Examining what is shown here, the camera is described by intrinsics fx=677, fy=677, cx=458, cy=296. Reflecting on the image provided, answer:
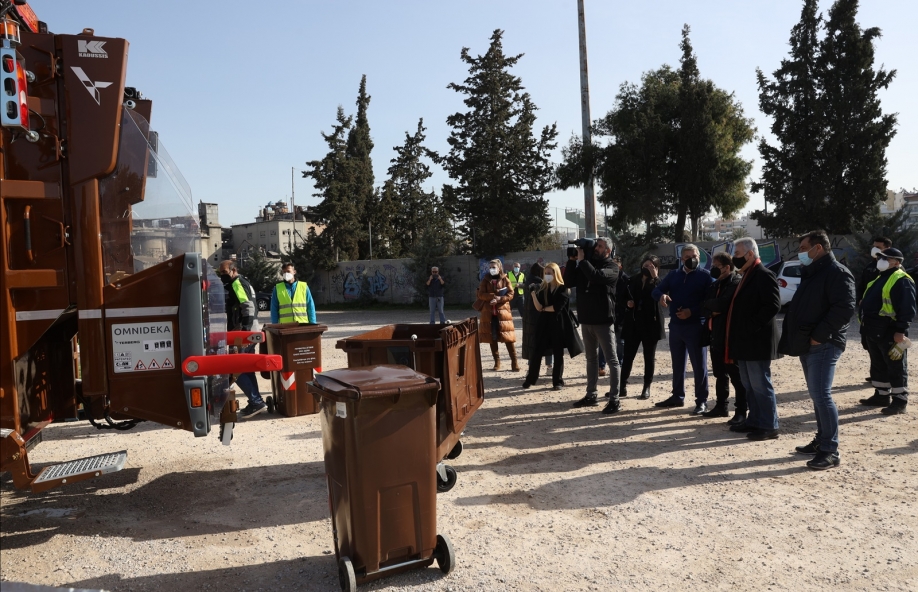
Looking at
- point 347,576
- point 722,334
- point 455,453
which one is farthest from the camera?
point 722,334

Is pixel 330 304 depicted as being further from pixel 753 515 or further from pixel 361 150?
pixel 753 515

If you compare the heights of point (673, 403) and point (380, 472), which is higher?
point (380, 472)

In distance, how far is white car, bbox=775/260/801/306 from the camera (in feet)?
60.3

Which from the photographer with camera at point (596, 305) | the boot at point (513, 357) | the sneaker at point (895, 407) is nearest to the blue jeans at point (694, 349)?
the photographer with camera at point (596, 305)

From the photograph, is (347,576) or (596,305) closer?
(347,576)

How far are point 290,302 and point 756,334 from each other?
5858mm

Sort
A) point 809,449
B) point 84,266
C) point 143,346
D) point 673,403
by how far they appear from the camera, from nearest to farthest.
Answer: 1. point 84,266
2. point 143,346
3. point 809,449
4. point 673,403

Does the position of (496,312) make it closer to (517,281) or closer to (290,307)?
(290,307)

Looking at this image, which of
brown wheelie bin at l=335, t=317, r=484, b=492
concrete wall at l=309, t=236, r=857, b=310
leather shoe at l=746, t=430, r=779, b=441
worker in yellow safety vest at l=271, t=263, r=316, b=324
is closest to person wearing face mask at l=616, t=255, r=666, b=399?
leather shoe at l=746, t=430, r=779, b=441

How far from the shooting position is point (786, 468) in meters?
5.87

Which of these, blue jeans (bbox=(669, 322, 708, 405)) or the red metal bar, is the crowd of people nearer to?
blue jeans (bbox=(669, 322, 708, 405))

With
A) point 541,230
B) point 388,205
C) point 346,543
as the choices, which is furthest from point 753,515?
point 388,205

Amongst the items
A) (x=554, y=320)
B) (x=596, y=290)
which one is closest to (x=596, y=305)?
(x=596, y=290)

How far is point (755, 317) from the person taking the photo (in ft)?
21.9
